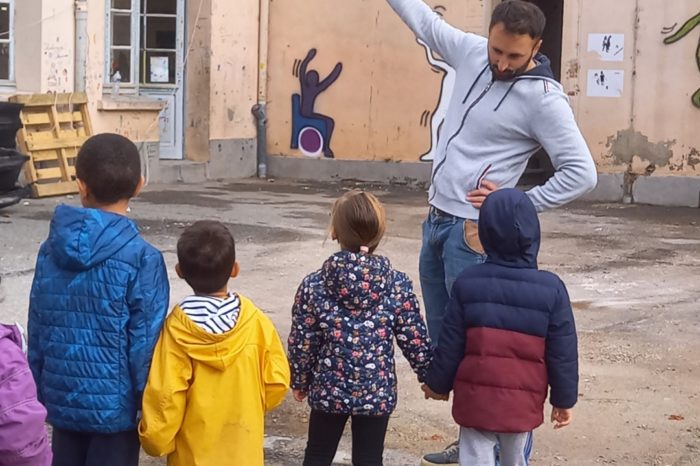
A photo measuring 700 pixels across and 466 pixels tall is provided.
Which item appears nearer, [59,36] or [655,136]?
[59,36]

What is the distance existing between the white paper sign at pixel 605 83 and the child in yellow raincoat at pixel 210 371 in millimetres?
11811

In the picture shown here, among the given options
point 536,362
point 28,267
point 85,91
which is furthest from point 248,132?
point 536,362

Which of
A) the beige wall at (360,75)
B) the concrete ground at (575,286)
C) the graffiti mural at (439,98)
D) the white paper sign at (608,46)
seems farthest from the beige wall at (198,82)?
the white paper sign at (608,46)

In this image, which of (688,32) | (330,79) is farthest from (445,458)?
(330,79)

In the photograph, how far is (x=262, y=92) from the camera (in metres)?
16.8

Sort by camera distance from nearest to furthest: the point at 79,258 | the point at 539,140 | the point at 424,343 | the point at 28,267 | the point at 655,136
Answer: the point at 79,258 → the point at 424,343 → the point at 539,140 → the point at 28,267 → the point at 655,136

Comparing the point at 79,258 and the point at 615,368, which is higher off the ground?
Answer: the point at 79,258

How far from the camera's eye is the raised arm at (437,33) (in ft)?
15.9

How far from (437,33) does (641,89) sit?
10.4 metres

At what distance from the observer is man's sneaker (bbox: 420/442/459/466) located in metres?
5.04

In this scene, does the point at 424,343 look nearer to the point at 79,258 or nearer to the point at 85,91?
the point at 79,258

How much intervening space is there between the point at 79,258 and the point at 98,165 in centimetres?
31

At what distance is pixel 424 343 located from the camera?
14.0 feet

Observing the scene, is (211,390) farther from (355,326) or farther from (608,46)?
(608,46)
